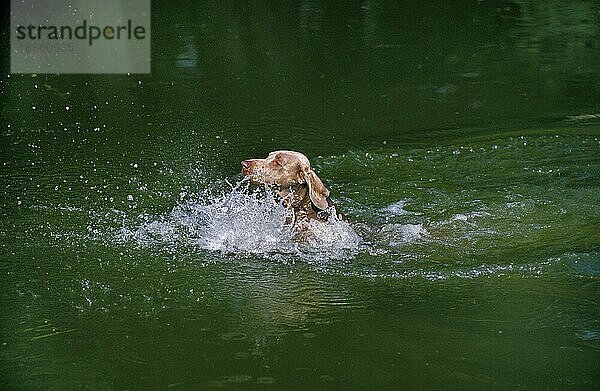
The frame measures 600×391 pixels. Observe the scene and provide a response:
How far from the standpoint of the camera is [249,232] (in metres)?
7.51

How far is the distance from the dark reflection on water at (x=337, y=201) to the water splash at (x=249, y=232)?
0.14ft

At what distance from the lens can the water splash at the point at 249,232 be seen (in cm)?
730

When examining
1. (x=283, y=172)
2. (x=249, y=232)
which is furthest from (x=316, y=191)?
(x=249, y=232)

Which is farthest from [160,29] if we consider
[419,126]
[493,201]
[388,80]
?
[493,201]

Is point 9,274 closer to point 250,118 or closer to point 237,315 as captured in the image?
point 237,315
